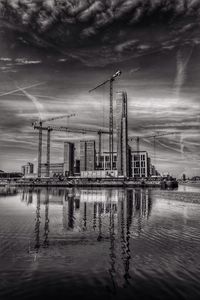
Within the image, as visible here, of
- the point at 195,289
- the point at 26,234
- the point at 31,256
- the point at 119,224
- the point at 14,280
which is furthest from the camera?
the point at 119,224

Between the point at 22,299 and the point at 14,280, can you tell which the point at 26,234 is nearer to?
the point at 14,280

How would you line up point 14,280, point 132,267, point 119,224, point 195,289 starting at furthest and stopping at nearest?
point 119,224 → point 132,267 → point 14,280 → point 195,289

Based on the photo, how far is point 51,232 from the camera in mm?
23938

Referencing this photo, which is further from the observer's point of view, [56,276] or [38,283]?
[56,276]

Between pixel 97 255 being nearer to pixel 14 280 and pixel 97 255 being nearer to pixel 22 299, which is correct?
pixel 14 280

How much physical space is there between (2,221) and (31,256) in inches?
600

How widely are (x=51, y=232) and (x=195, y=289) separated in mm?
14722

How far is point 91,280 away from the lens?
12781 millimetres

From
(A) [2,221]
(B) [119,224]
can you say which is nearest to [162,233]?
(B) [119,224]

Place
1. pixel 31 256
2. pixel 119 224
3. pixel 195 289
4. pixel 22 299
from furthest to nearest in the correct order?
pixel 119 224 < pixel 31 256 < pixel 195 289 < pixel 22 299

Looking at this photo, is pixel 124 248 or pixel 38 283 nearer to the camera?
pixel 38 283

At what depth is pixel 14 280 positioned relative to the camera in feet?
41.5

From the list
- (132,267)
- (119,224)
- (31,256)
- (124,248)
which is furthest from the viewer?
(119,224)

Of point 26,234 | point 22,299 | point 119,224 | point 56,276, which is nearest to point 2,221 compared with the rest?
point 26,234
